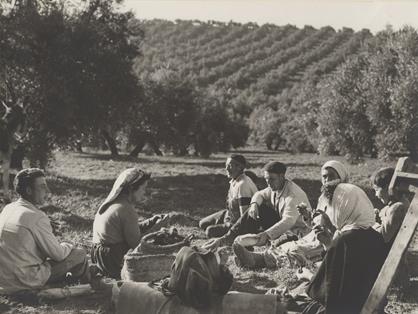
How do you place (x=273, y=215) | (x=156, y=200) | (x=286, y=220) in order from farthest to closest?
(x=156, y=200), (x=273, y=215), (x=286, y=220)

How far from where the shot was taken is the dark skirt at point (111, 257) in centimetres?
731

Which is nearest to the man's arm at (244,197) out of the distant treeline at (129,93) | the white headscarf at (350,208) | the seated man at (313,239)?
the seated man at (313,239)

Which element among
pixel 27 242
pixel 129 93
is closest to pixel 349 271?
pixel 27 242

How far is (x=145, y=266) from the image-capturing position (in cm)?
670

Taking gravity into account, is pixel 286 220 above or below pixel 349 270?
below

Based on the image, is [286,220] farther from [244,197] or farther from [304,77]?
[304,77]

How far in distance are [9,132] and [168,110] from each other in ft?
53.5

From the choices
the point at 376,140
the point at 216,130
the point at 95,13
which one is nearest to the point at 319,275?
the point at 95,13

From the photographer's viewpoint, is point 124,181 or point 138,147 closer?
point 124,181

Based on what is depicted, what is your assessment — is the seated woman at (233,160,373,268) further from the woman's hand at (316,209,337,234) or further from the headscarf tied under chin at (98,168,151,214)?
the headscarf tied under chin at (98,168,151,214)

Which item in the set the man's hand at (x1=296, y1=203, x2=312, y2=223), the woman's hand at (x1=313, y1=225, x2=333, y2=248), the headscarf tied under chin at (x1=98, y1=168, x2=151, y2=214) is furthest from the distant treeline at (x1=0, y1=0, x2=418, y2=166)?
the woman's hand at (x1=313, y1=225, x2=333, y2=248)

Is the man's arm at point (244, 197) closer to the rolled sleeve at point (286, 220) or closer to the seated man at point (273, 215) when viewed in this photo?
the seated man at point (273, 215)

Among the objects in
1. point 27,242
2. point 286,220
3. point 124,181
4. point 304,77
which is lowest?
point 286,220

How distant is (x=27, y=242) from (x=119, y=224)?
126 centimetres
